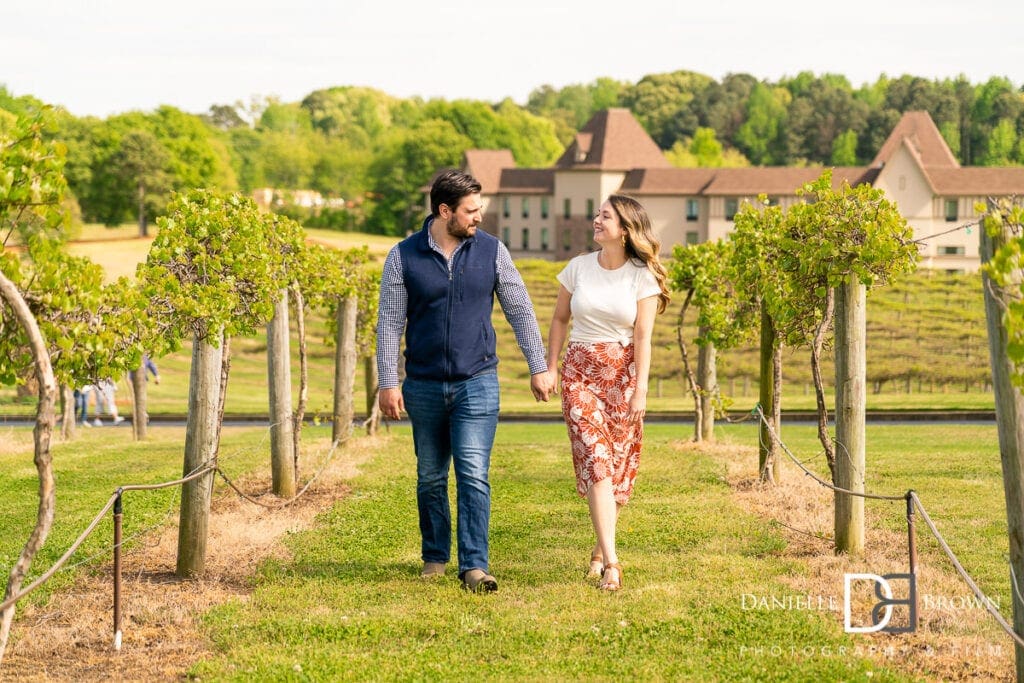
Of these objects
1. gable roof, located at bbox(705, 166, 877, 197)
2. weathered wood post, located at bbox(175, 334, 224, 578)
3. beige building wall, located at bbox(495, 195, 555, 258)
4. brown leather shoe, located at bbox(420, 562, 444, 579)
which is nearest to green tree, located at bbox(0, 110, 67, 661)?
weathered wood post, located at bbox(175, 334, 224, 578)

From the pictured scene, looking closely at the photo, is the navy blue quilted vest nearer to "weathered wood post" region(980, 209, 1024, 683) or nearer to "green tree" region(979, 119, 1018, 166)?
"weathered wood post" region(980, 209, 1024, 683)

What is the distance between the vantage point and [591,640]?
6.53 m

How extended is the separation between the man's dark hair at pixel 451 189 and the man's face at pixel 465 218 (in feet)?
0.10

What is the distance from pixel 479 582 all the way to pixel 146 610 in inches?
80.7

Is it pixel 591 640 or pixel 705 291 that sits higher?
pixel 705 291

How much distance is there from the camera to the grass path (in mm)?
6129

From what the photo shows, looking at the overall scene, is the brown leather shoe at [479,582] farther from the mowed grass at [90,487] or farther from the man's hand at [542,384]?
the mowed grass at [90,487]

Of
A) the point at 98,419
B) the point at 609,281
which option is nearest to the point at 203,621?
the point at 609,281

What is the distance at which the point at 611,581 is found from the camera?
7617 mm

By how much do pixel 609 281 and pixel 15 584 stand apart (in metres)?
4.04

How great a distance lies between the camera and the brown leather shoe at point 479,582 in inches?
298

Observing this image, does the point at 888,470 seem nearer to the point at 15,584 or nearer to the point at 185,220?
the point at 185,220

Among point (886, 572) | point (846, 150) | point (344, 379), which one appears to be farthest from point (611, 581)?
point (846, 150)

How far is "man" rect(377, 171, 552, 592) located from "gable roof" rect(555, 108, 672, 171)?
Result: 81.6 metres
